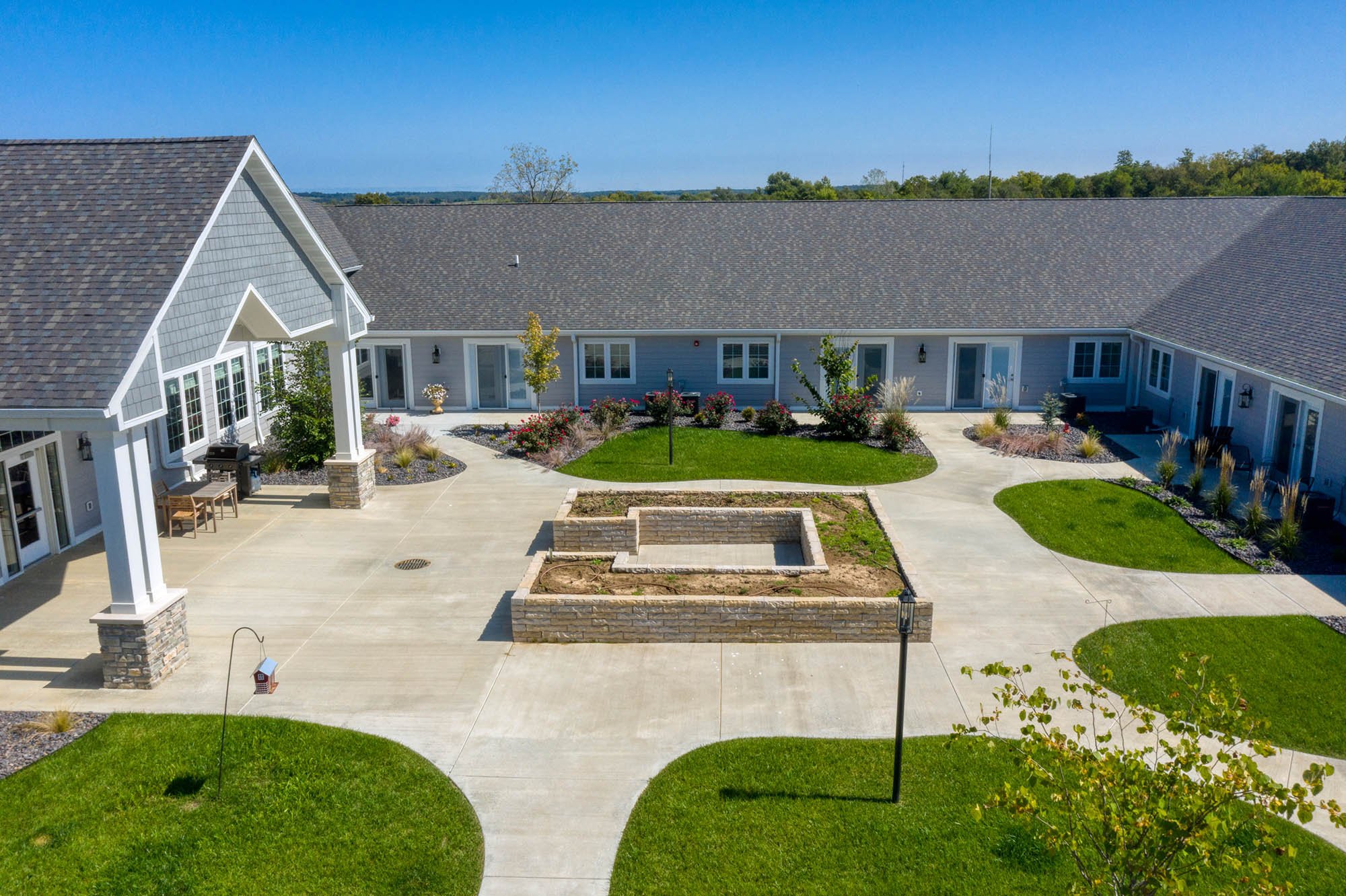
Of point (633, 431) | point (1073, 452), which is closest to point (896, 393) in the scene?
point (1073, 452)

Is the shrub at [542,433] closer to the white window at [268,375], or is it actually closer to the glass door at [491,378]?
the glass door at [491,378]

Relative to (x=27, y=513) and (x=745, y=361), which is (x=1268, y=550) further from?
(x=27, y=513)

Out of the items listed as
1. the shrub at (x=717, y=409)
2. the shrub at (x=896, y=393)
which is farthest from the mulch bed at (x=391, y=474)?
the shrub at (x=896, y=393)

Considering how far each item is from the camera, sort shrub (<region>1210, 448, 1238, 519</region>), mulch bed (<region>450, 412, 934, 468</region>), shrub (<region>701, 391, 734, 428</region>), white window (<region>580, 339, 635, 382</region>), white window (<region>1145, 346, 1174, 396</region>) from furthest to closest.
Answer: white window (<region>580, 339, 635, 382</region>) → shrub (<region>701, 391, 734, 428</region>) → white window (<region>1145, 346, 1174, 396</region>) → mulch bed (<region>450, 412, 934, 468</region>) → shrub (<region>1210, 448, 1238, 519</region>)

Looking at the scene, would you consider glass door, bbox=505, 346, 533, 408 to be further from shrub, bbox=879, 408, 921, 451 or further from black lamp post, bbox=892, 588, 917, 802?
black lamp post, bbox=892, 588, 917, 802

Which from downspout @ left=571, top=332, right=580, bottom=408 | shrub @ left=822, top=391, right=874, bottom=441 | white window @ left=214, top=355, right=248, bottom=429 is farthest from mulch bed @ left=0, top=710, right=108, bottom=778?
downspout @ left=571, top=332, right=580, bottom=408

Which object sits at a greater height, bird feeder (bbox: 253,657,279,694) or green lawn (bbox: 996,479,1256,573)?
bird feeder (bbox: 253,657,279,694)

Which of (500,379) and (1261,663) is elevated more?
(500,379)
